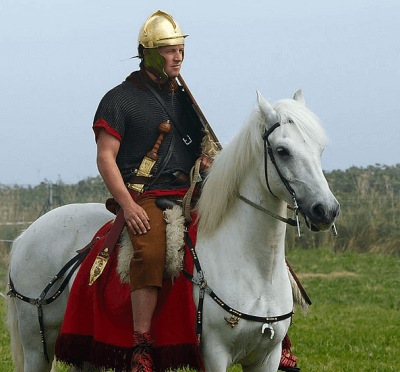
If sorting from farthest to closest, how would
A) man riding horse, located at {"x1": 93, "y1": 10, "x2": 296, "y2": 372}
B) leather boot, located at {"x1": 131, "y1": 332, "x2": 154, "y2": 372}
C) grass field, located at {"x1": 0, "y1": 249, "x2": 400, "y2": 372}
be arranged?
grass field, located at {"x1": 0, "y1": 249, "x2": 400, "y2": 372} < man riding horse, located at {"x1": 93, "y1": 10, "x2": 296, "y2": 372} < leather boot, located at {"x1": 131, "y1": 332, "x2": 154, "y2": 372}

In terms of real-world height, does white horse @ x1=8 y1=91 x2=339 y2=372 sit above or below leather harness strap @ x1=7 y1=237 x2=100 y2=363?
above

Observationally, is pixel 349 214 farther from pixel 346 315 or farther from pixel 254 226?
pixel 254 226

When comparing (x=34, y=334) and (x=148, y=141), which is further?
(x=34, y=334)

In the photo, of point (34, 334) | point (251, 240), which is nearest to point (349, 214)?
point (34, 334)

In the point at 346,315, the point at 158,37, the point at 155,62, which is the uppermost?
the point at 158,37

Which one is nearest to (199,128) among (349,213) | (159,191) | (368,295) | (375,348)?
(159,191)

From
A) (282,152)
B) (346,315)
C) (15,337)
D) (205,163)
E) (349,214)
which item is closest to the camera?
(282,152)

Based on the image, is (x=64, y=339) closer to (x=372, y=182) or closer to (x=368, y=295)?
(x=368, y=295)

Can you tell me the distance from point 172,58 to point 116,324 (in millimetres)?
1738

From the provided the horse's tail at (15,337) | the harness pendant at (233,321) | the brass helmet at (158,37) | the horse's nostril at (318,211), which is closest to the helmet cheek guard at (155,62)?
the brass helmet at (158,37)

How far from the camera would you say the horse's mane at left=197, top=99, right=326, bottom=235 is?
3385 millimetres

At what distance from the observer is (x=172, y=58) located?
4000 mm

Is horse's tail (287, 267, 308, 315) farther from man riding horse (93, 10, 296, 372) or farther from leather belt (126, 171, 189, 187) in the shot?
leather belt (126, 171, 189, 187)

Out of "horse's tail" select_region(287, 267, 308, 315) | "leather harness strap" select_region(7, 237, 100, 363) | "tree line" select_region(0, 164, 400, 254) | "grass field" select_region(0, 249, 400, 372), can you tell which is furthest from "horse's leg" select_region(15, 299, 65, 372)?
"tree line" select_region(0, 164, 400, 254)
